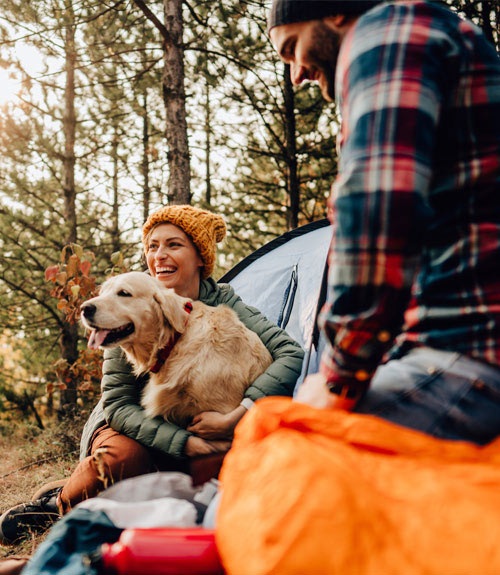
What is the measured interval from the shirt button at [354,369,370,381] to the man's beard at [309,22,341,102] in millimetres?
779

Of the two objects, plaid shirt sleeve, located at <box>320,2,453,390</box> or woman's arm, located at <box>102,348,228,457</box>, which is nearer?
plaid shirt sleeve, located at <box>320,2,453,390</box>

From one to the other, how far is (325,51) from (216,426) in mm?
1640

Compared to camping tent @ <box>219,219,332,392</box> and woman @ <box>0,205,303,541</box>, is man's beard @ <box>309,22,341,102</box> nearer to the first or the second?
woman @ <box>0,205,303,541</box>

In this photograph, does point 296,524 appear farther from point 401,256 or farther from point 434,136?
point 434,136

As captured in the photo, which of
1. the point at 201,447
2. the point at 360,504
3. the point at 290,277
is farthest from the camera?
the point at 290,277

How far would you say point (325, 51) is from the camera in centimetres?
115

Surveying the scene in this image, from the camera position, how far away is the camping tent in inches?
138

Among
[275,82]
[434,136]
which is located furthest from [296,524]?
[275,82]

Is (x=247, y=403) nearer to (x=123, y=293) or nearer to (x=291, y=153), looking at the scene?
(x=123, y=293)

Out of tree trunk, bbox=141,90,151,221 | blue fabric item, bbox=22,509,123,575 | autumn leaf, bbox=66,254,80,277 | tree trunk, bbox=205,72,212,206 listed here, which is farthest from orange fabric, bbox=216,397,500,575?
tree trunk, bbox=141,90,151,221

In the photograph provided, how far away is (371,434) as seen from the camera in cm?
88

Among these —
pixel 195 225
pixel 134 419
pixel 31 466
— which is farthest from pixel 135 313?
pixel 31 466

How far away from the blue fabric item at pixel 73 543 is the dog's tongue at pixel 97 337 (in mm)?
1171

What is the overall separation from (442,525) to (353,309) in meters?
0.42
